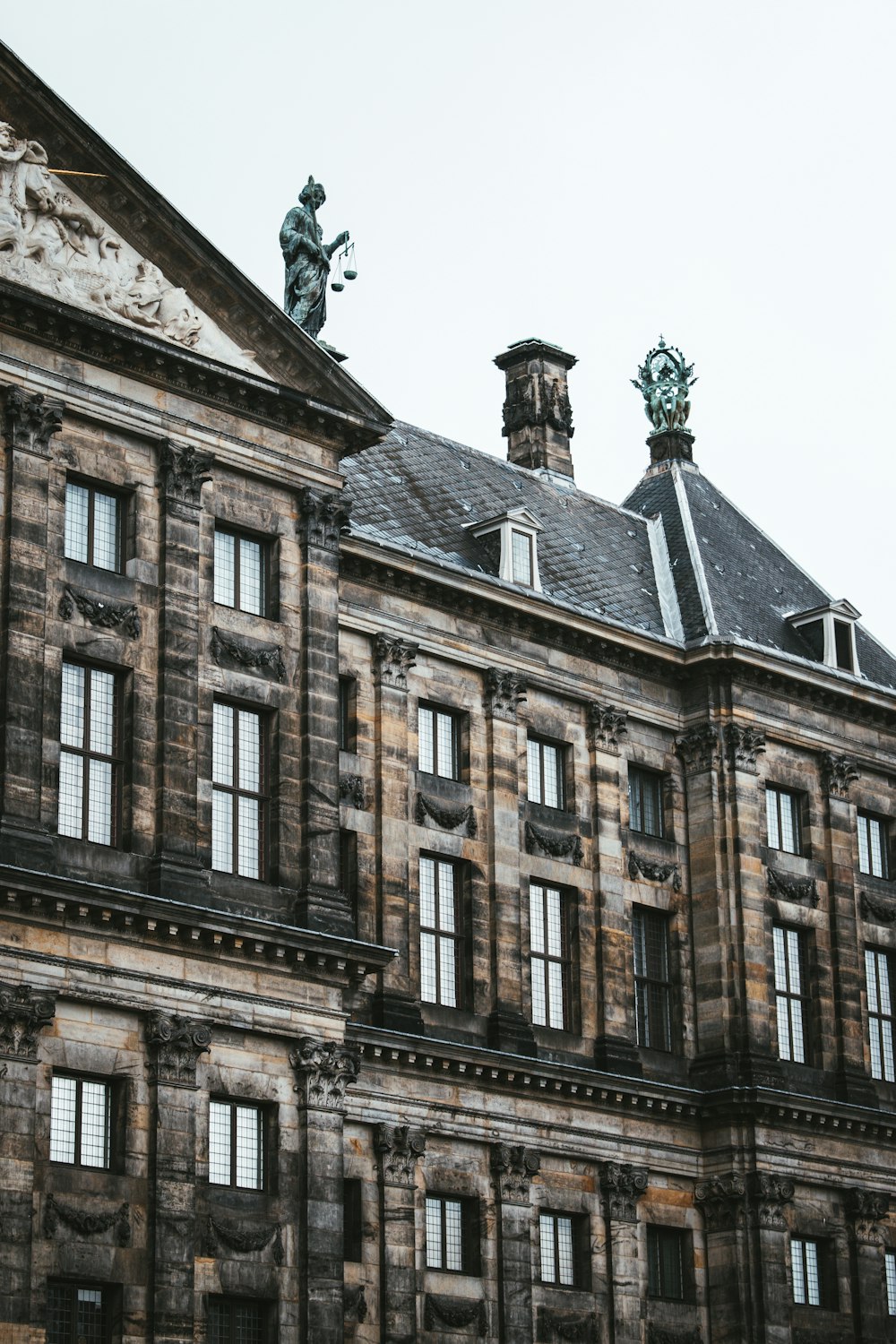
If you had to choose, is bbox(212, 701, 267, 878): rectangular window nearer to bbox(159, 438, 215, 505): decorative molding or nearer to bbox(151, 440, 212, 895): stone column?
bbox(151, 440, 212, 895): stone column

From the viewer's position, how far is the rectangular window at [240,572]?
46.2 m

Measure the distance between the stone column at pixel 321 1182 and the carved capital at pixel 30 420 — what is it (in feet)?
34.3

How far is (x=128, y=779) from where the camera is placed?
43281 mm

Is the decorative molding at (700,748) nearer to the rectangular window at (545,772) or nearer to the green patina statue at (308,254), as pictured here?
the rectangular window at (545,772)

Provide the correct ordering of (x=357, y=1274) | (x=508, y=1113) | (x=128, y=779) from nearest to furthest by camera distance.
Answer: (x=128, y=779) < (x=357, y=1274) < (x=508, y=1113)

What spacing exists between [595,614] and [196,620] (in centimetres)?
1348

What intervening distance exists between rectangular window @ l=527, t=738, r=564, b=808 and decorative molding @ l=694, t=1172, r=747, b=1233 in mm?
8113

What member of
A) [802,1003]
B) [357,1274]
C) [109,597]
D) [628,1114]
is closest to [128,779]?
[109,597]

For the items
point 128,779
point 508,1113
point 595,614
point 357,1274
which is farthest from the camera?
point 595,614

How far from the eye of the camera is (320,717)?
46375mm

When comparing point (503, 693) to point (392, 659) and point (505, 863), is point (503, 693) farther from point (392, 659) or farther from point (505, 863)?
point (505, 863)

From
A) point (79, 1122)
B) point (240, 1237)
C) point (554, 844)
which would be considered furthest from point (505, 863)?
point (79, 1122)

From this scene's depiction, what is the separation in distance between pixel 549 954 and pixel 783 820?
7.03m

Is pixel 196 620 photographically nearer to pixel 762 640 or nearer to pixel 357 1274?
pixel 357 1274
